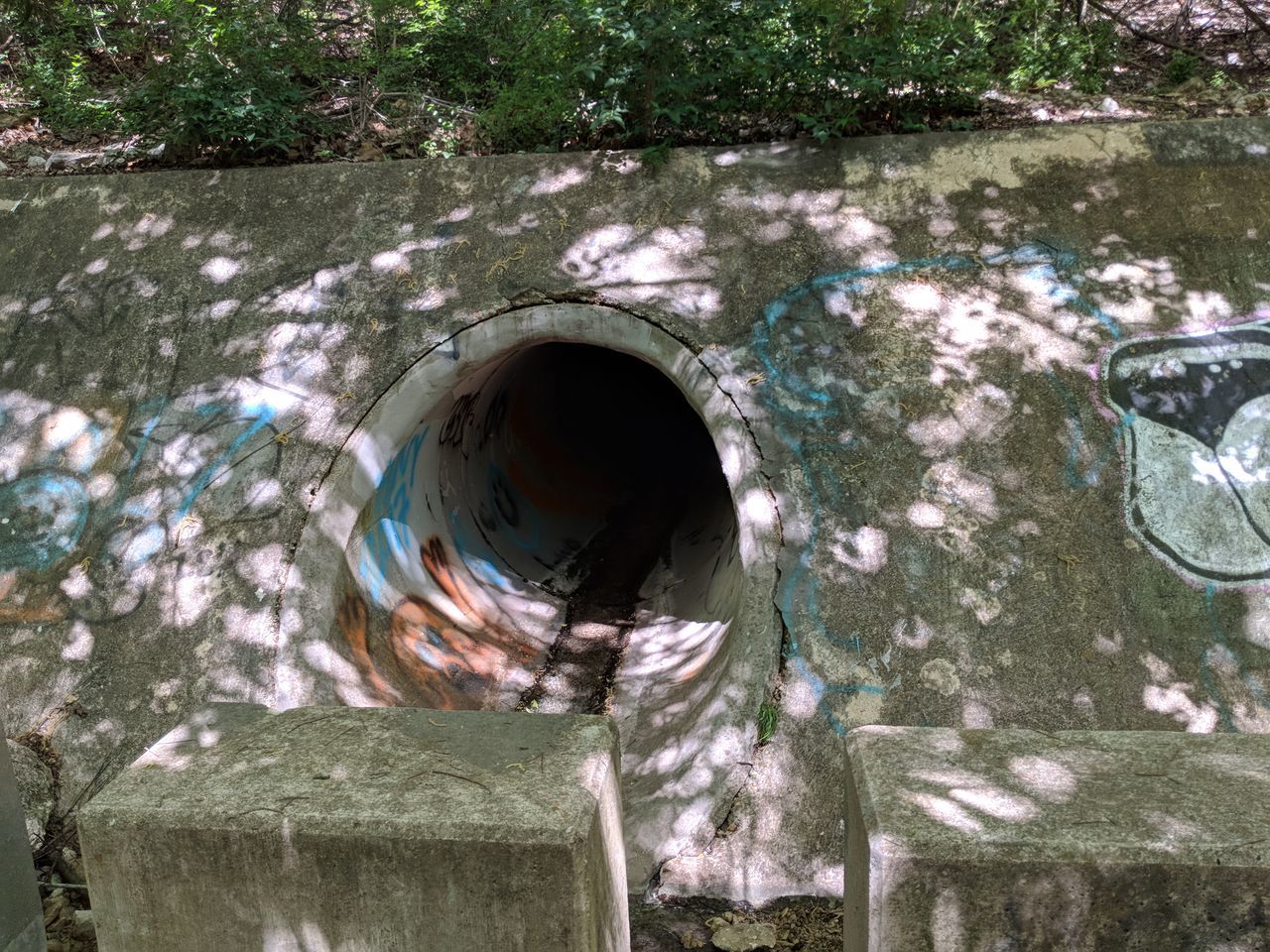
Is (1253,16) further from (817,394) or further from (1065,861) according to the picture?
(1065,861)

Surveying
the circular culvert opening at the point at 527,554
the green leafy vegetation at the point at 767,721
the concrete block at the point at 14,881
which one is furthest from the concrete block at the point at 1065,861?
the circular culvert opening at the point at 527,554

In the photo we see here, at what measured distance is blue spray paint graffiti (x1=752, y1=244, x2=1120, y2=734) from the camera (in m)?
4.53

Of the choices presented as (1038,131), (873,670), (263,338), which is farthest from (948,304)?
(263,338)

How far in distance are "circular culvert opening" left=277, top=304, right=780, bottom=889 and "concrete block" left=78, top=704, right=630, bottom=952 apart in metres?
1.93

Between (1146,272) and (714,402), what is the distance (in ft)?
7.82

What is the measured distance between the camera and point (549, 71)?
6.17 metres

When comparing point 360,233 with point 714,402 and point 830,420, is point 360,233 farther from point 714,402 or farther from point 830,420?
point 830,420

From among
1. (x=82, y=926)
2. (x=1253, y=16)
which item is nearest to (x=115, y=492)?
(x=82, y=926)

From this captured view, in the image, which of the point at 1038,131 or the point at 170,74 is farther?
the point at 170,74

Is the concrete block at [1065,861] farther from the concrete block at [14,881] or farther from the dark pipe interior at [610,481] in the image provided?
the dark pipe interior at [610,481]

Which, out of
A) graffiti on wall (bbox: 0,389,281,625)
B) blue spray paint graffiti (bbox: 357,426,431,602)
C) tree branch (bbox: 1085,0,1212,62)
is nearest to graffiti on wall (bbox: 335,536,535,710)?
blue spray paint graffiti (bbox: 357,426,431,602)

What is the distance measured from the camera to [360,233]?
5828 mm

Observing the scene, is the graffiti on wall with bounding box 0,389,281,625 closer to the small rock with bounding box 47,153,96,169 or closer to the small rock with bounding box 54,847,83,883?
the small rock with bounding box 54,847,83,883

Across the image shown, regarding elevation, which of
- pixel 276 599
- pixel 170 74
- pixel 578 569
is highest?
pixel 170 74
